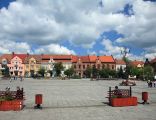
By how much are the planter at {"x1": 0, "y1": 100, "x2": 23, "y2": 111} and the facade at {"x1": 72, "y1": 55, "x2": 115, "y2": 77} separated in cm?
13028

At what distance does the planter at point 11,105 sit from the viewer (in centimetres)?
1902

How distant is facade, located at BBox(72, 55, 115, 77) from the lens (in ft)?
501

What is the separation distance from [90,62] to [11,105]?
135972mm

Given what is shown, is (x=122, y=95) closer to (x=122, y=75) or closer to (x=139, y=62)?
(x=122, y=75)

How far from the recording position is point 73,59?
155500mm

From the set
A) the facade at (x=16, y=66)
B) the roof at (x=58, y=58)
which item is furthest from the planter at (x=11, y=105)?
the roof at (x=58, y=58)

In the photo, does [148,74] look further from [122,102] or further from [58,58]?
[122,102]

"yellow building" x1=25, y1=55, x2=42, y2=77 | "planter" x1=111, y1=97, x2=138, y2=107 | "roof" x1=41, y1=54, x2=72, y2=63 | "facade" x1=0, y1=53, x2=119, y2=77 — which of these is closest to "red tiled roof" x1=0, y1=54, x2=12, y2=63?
"facade" x1=0, y1=53, x2=119, y2=77

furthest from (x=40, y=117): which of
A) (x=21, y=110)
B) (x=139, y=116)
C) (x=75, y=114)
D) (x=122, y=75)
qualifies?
(x=122, y=75)

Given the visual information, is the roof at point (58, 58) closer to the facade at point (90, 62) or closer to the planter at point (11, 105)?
the facade at point (90, 62)

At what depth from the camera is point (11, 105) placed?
19.3m

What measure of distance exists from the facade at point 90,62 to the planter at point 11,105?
13028cm

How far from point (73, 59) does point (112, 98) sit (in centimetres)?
13454

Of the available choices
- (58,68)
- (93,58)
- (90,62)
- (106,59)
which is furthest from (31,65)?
(106,59)
